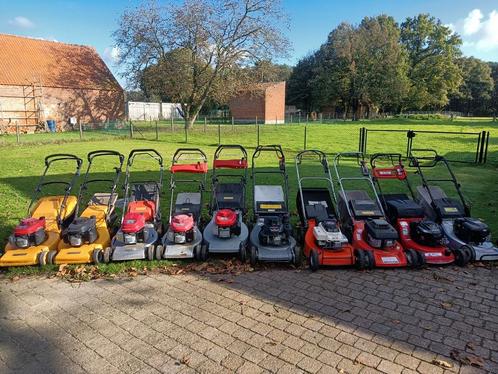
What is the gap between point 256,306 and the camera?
14.6ft

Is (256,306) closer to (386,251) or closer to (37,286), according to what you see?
(386,251)

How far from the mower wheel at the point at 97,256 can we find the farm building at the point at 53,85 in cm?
3488

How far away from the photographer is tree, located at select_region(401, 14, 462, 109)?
212 feet

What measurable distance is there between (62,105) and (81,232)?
3937 cm

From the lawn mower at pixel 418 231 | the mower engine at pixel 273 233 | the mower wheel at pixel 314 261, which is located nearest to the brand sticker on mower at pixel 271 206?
the mower engine at pixel 273 233

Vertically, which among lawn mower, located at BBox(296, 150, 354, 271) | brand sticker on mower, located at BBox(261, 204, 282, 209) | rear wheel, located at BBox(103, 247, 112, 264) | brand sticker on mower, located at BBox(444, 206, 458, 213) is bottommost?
rear wheel, located at BBox(103, 247, 112, 264)

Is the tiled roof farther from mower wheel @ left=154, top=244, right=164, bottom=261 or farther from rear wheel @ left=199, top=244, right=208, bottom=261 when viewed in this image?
rear wheel @ left=199, top=244, right=208, bottom=261

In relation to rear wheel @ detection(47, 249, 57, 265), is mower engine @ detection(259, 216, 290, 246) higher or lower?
higher

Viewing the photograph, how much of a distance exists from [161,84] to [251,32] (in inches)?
365

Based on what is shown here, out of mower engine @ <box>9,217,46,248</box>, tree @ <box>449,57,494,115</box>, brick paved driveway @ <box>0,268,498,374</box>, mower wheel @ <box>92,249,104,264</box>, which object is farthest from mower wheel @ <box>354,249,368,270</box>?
tree @ <box>449,57,494,115</box>

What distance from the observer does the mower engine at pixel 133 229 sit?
5.57 meters

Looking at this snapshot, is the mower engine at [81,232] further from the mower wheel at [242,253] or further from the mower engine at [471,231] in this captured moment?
the mower engine at [471,231]

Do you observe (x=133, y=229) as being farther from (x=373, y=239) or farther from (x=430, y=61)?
(x=430, y=61)

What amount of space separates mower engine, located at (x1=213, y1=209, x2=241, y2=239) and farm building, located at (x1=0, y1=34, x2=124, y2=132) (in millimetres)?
35503
